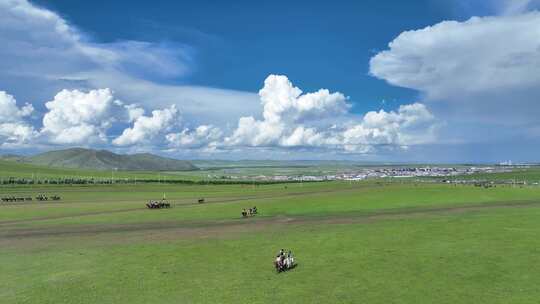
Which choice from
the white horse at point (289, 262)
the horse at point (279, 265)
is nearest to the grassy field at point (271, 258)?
the horse at point (279, 265)

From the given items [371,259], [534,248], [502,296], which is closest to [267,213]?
[371,259]

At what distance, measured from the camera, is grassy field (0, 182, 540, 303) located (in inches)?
958

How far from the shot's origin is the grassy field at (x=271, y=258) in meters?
24.3

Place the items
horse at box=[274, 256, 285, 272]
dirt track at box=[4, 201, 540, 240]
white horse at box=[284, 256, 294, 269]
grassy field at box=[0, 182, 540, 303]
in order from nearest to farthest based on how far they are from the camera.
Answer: grassy field at box=[0, 182, 540, 303]
horse at box=[274, 256, 285, 272]
white horse at box=[284, 256, 294, 269]
dirt track at box=[4, 201, 540, 240]

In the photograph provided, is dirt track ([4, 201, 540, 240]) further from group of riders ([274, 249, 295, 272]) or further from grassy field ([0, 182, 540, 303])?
group of riders ([274, 249, 295, 272])

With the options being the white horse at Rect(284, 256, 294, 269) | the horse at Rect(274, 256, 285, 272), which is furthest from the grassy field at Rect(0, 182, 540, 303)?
the white horse at Rect(284, 256, 294, 269)

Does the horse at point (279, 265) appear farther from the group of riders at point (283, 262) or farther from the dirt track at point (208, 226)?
the dirt track at point (208, 226)

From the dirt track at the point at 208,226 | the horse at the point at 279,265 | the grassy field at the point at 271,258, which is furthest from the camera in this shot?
the dirt track at the point at 208,226

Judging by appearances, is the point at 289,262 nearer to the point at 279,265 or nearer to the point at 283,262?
the point at 283,262

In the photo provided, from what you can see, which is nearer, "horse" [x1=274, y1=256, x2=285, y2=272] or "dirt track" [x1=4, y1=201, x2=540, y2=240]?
"horse" [x1=274, y1=256, x2=285, y2=272]

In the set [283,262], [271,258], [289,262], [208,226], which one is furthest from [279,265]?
[208,226]

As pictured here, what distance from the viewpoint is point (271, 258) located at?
33094 millimetres

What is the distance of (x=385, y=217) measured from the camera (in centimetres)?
5634

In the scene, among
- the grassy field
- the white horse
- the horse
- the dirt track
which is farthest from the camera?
the dirt track
